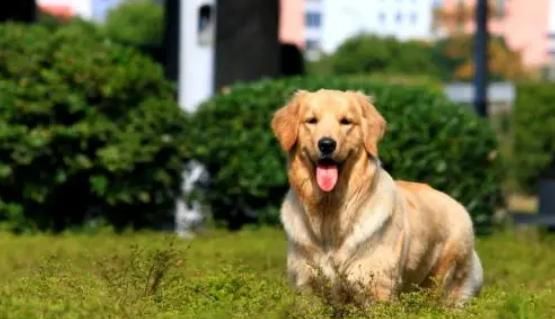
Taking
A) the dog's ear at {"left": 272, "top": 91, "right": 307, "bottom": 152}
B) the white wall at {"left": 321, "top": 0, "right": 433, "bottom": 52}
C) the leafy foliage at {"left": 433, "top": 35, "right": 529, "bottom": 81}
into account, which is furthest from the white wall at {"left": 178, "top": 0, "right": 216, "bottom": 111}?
the white wall at {"left": 321, "top": 0, "right": 433, "bottom": 52}

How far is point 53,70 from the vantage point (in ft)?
49.4

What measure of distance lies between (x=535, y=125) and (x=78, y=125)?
41.2 feet

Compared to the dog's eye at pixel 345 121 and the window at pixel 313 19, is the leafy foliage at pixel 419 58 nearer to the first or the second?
the window at pixel 313 19

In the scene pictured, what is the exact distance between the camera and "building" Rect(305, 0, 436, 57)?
8538cm

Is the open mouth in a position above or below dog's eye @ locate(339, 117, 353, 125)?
below

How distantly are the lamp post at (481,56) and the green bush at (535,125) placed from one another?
139 cm

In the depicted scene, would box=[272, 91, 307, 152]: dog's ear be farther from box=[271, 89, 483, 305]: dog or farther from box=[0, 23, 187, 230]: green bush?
box=[0, 23, 187, 230]: green bush

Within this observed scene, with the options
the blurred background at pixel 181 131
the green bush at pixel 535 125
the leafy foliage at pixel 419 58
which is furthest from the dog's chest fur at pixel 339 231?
the leafy foliage at pixel 419 58

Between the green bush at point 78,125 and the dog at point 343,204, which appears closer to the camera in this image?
the dog at point 343,204

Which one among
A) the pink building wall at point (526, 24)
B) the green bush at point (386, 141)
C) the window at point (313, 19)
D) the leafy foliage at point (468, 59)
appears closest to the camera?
the green bush at point (386, 141)

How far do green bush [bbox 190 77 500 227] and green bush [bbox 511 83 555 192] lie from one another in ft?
33.1

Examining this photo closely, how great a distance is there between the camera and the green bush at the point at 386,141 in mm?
14875

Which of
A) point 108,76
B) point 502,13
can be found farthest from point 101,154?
point 502,13

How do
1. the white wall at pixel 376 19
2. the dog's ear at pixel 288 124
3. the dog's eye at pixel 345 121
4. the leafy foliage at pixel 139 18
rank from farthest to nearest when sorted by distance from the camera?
the white wall at pixel 376 19, the leafy foliage at pixel 139 18, the dog's ear at pixel 288 124, the dog's eye at pixel 345 121
